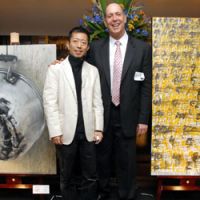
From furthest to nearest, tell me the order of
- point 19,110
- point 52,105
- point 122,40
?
point 19,110 < point 122,40 < point 52,105

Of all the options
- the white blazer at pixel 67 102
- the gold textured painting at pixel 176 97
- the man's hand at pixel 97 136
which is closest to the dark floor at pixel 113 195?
the gold textured painting at pixel 176 97

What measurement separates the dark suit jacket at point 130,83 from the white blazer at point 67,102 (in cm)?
11

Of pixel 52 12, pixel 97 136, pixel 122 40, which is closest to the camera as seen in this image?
pixel 97 136

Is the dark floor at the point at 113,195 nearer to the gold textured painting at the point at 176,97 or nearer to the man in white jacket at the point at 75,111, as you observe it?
the gold textured painting at the point at 176,97

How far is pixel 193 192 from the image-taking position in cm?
305

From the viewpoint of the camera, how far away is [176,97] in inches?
102

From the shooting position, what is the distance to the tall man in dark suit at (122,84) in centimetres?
246

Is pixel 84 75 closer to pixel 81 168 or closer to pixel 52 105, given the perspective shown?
pixel 52 105

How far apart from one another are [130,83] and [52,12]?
298 cm

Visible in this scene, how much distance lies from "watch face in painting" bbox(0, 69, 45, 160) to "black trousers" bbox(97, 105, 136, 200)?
0.54 metres

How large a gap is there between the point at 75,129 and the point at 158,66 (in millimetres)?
810

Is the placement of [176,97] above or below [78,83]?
below

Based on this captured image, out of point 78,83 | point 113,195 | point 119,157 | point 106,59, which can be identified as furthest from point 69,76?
point 113,195

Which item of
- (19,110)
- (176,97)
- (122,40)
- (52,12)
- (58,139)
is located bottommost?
(58,139)
